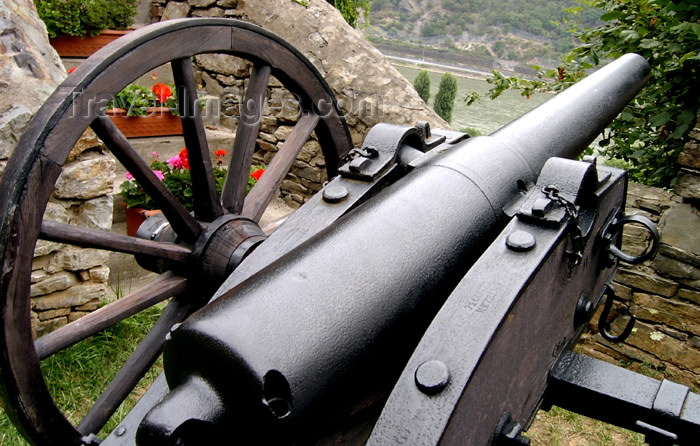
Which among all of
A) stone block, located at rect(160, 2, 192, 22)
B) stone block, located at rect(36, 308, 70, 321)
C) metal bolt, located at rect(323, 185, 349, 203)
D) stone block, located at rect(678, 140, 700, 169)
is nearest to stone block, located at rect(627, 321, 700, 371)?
stone block, located at rect(678, 140, 700, 169)

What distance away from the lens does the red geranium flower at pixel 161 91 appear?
13.8ft

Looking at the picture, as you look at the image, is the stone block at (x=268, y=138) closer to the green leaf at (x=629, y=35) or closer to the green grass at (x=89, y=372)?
the green grass at (x=89, y=372)

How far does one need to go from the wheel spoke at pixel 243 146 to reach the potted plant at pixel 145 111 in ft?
6.36

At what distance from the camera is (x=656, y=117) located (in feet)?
10.2

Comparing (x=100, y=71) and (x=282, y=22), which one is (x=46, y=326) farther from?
(x=282, y=22)

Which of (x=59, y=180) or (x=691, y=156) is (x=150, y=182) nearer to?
(x=59, y=180)

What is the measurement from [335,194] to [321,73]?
9.51ft

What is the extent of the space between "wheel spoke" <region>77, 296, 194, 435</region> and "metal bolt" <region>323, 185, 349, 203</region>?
0.84m

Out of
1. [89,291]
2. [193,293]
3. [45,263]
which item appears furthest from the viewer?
[89,291]

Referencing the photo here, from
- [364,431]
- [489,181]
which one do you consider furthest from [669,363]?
[364,431]

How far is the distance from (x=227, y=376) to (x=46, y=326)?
2.33 m

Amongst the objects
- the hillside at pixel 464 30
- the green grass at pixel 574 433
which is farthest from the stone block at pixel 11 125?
the hillside at pixel 464 30

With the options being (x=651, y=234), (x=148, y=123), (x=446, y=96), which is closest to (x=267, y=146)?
(x=148, y=123)

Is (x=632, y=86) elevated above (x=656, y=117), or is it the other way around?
(x=632, y=86)
